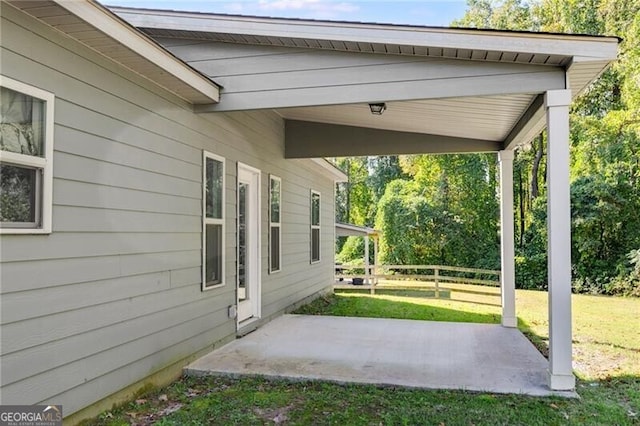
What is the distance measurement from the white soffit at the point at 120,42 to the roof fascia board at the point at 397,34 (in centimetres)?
62

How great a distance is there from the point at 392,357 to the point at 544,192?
1514 cm

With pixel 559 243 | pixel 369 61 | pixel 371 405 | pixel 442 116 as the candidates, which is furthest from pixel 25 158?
pixel 442 116

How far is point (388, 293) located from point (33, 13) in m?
11.5

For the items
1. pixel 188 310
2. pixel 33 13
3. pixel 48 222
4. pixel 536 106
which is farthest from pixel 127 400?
pixel 536 106

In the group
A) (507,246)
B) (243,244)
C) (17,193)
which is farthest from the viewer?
(507,246)

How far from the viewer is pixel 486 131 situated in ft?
20.9

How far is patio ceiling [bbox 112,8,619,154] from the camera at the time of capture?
3799 mm

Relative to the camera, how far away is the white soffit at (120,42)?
2799 mm

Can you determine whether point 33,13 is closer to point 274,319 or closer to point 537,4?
point 274,319

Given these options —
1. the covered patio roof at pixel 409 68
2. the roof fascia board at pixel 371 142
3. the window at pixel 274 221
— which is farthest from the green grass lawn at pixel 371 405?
the roof fascia board at pixel 371 142

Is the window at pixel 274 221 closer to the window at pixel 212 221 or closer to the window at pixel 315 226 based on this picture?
the window at pixel 212 221

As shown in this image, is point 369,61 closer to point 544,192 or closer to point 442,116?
point 442,116

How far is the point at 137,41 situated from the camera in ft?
11.3

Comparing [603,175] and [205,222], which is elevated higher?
[603,175]
